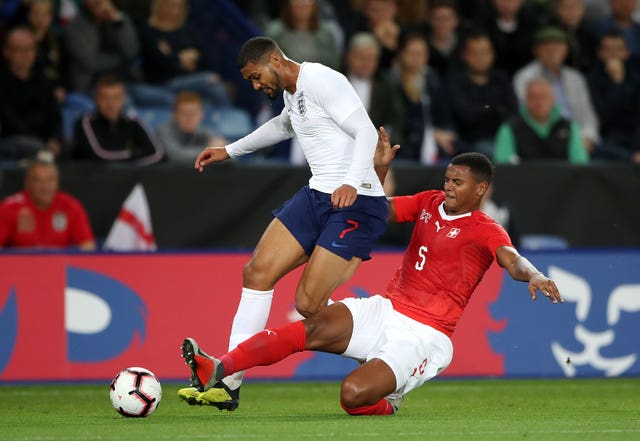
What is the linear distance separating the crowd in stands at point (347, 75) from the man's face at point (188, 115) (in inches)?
0.5

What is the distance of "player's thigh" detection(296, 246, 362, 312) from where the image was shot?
7.41 m

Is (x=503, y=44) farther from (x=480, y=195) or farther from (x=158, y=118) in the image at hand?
(x=480, y=195)

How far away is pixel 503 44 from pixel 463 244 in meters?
7.46

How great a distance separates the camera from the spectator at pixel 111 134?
11898mm

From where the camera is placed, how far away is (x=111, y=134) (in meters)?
12.0

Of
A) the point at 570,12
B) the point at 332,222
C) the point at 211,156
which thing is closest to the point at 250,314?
the point at 332,222

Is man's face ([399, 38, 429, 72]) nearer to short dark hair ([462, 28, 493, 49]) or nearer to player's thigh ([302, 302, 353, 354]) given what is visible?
short dark hair ([462, 28, 493, 49])

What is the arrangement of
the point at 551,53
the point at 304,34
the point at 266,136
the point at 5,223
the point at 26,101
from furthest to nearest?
the point at 551,53 < the point at 304,34 < the point at 26,101 < the point at 5,223 < the point at 266,136

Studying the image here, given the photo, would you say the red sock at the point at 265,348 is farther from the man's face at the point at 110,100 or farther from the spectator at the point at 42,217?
the man's face at the point at 110,100

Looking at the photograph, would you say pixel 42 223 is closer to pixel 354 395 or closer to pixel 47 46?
pixel 47 46

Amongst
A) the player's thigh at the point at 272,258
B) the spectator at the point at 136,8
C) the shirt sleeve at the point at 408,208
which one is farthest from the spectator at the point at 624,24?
the player's thigh at the point at 272,258

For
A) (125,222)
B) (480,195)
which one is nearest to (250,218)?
(125,222)

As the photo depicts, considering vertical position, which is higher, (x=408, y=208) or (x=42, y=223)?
(x=408, y=208)

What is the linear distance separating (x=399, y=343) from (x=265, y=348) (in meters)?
0.80
